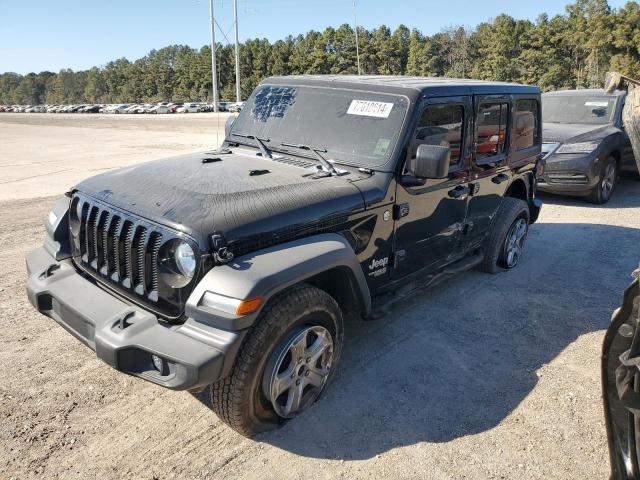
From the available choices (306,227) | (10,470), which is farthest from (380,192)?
(10,470)

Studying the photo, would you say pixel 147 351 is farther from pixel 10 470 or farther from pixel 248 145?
pixel 248 145

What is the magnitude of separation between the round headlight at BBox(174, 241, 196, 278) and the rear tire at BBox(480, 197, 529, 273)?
3632mm

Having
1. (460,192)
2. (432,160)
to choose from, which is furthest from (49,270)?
(460,192)

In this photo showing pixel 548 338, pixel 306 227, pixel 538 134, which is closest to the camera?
pixel 306 227

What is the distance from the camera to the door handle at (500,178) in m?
5.08

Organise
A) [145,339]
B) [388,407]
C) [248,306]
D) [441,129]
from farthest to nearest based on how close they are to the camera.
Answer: [441,129] → [388,407] → [145,339] → [248,306]

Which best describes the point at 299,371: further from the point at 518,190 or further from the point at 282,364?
the point at 518,190

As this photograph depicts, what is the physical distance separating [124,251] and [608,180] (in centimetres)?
884

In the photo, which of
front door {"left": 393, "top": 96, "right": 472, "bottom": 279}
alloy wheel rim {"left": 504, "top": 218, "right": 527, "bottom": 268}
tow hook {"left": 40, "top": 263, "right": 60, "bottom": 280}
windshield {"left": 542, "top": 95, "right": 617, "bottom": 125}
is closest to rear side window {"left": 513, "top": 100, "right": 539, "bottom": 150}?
Answer: alloy wheel rim {"left": 504, "top": 218, "right": 527, "bottom": 268}

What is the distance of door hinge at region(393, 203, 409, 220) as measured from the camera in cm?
371

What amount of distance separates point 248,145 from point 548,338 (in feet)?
9.82

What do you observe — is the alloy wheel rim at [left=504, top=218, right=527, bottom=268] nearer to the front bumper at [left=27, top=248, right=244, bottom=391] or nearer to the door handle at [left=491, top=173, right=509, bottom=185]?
the door handle at [left=491, top=173, right=509, bottom=185]

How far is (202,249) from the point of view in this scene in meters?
2.65

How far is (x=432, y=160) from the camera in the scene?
11.3ft
